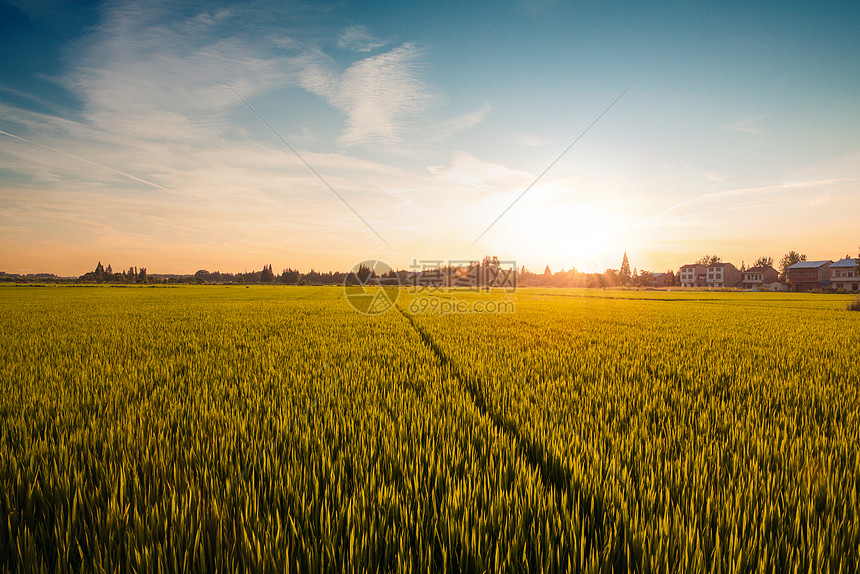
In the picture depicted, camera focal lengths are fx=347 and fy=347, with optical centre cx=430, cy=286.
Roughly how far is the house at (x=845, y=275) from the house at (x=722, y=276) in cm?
2912

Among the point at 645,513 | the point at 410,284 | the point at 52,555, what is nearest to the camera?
the point at 52,555

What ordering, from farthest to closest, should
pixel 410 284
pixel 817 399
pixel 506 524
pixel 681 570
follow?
pixel 410 284, pixel 817 399, pixel 506 524, pixel 681 570

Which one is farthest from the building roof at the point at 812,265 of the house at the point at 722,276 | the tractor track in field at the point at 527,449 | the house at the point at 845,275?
the tractor track in field at the point at 527,449

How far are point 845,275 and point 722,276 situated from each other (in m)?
32.4

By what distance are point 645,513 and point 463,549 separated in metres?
1.03

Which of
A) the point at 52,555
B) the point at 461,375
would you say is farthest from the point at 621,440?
the point at 52,555

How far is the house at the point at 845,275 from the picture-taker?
66125mm

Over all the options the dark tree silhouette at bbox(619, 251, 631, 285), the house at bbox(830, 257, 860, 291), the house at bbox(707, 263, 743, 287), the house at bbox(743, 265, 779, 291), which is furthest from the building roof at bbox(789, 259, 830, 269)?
the dark tree silhouette at bbox(619, 251, 631, 285)

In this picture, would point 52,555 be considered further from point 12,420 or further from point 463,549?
point 12,420

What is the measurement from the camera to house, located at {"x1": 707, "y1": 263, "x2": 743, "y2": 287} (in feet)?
334

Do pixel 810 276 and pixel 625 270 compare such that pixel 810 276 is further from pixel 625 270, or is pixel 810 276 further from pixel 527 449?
pixel 527 449

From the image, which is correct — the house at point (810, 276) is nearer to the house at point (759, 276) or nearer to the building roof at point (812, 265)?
the building roof at point (812, 265)

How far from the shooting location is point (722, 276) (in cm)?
10169

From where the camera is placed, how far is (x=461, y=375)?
4930 millimetres
